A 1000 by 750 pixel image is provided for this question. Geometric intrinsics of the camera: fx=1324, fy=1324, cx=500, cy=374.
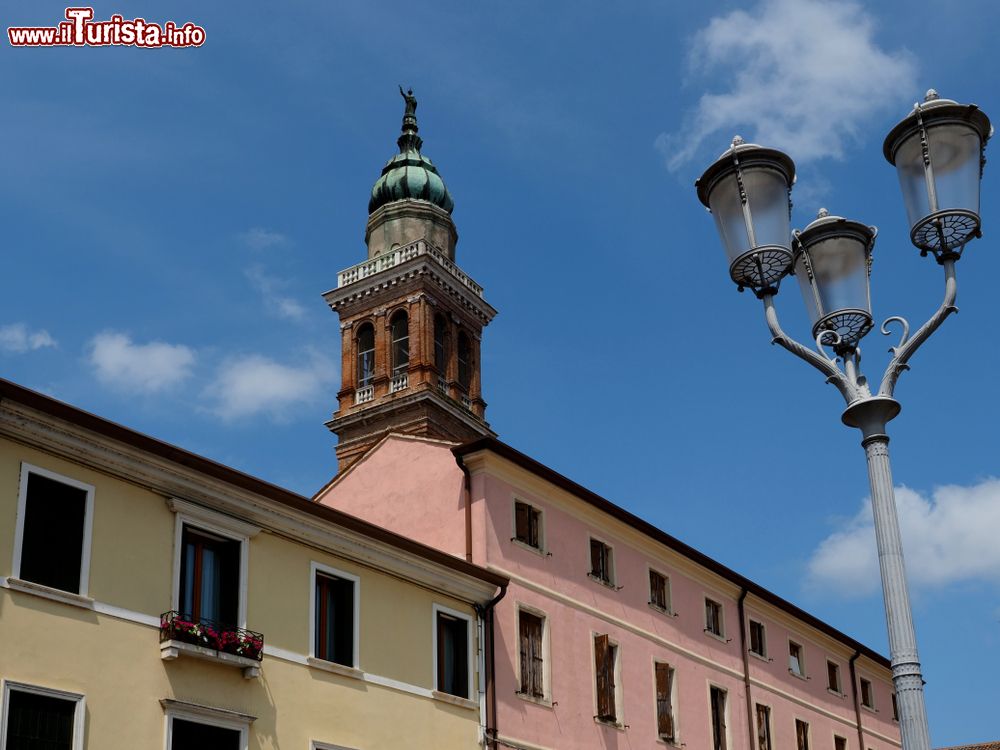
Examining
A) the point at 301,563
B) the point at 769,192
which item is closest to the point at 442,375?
the point at 301,563

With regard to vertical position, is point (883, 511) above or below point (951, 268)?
below

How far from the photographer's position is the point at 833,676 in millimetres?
41156

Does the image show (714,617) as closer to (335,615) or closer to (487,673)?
(487,673)

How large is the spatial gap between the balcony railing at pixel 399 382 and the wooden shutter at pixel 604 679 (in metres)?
34.3

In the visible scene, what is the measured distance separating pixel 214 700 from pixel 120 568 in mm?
2449

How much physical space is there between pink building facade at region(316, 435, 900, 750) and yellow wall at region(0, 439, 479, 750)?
2538mm

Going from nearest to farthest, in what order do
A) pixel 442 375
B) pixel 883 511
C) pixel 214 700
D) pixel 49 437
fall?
pixel 883 511
pixel 49 437
pixel 214 700
pixel 442 375

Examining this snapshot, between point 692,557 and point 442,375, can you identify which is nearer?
point 692,557

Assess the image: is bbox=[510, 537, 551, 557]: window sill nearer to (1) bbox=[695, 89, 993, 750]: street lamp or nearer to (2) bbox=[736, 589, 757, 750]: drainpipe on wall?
(2) bbox=[736, 589, 757, 750]: drainpipe on wall

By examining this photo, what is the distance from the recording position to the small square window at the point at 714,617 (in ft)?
112

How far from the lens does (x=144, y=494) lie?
1936cm

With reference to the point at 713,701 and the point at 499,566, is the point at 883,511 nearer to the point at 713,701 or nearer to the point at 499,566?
the point at 499,566

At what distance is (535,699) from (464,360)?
41619mm

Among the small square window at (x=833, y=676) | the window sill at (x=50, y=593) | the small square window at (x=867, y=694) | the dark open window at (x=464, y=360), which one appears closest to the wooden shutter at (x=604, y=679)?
the window sill at (x=50, y=593)
